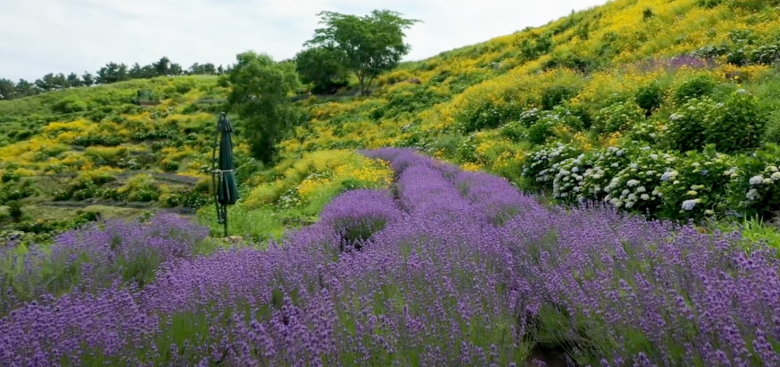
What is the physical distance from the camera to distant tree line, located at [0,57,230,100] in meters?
57.1

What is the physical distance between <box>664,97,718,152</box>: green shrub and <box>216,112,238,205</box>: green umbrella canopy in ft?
20.1

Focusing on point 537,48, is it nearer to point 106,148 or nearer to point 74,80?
point 106,148

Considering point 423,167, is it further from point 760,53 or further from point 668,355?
point 668,355

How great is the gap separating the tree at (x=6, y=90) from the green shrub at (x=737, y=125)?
64046mm

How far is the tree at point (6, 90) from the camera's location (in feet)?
180

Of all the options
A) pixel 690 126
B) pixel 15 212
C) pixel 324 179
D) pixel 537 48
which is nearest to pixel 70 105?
pixel 15 212

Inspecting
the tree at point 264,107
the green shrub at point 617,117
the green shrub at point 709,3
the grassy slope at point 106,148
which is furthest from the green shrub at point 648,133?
the tree at point 264,107

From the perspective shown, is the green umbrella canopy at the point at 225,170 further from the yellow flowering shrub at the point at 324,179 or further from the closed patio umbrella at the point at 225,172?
the yellow flowering shrub at the point at 324,179

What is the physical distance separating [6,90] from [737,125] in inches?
2618

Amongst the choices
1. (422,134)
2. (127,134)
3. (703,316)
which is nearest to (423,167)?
(422,134)

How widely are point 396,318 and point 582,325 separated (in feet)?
3.15

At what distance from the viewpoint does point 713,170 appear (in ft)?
16.8

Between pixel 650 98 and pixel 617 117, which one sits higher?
pixel 650 98

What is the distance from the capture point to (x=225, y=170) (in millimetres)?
7977
